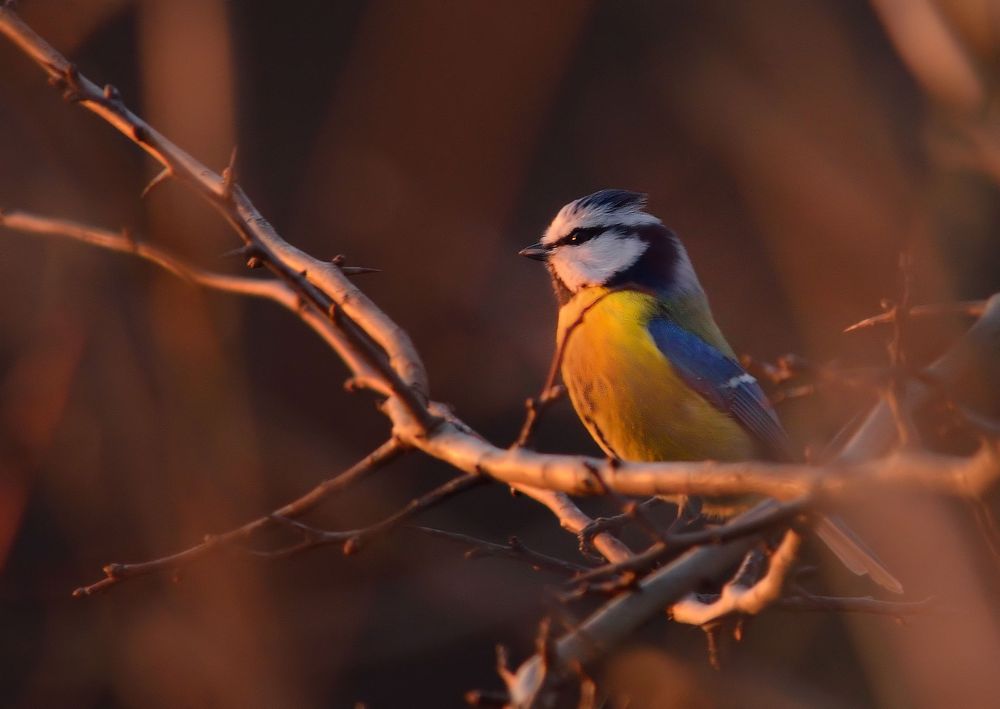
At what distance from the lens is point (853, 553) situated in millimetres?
2725

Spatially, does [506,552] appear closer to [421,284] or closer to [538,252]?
[538,252]

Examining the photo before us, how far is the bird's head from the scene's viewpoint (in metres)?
3.17

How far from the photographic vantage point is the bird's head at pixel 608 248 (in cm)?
317

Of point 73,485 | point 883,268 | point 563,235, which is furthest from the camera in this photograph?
point 883,268

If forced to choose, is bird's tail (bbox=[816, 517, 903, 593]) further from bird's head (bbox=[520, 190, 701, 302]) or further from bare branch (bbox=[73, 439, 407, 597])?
bare branch (bbox=[73, 439, 407, 597])

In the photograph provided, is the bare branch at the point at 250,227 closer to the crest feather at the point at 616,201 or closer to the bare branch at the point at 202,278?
the bare branch at the point at 202,278

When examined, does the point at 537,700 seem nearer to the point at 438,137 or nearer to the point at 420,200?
the point at 420,200

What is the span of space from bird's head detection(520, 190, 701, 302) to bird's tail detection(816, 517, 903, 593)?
758mm

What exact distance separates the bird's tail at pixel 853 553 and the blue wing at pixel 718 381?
10.3 inches

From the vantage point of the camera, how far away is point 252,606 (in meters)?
3.58

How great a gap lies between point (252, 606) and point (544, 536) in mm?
1246

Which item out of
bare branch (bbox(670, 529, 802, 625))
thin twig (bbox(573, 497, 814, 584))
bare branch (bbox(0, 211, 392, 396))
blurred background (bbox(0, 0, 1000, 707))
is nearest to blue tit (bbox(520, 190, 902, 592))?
blurred background (bbox(0, 0, 1000, 707))

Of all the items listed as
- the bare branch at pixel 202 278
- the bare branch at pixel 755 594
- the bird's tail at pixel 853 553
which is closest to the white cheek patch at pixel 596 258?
the bird's tail at pixel 853 553

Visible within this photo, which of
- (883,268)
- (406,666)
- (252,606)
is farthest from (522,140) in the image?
(252,606)
